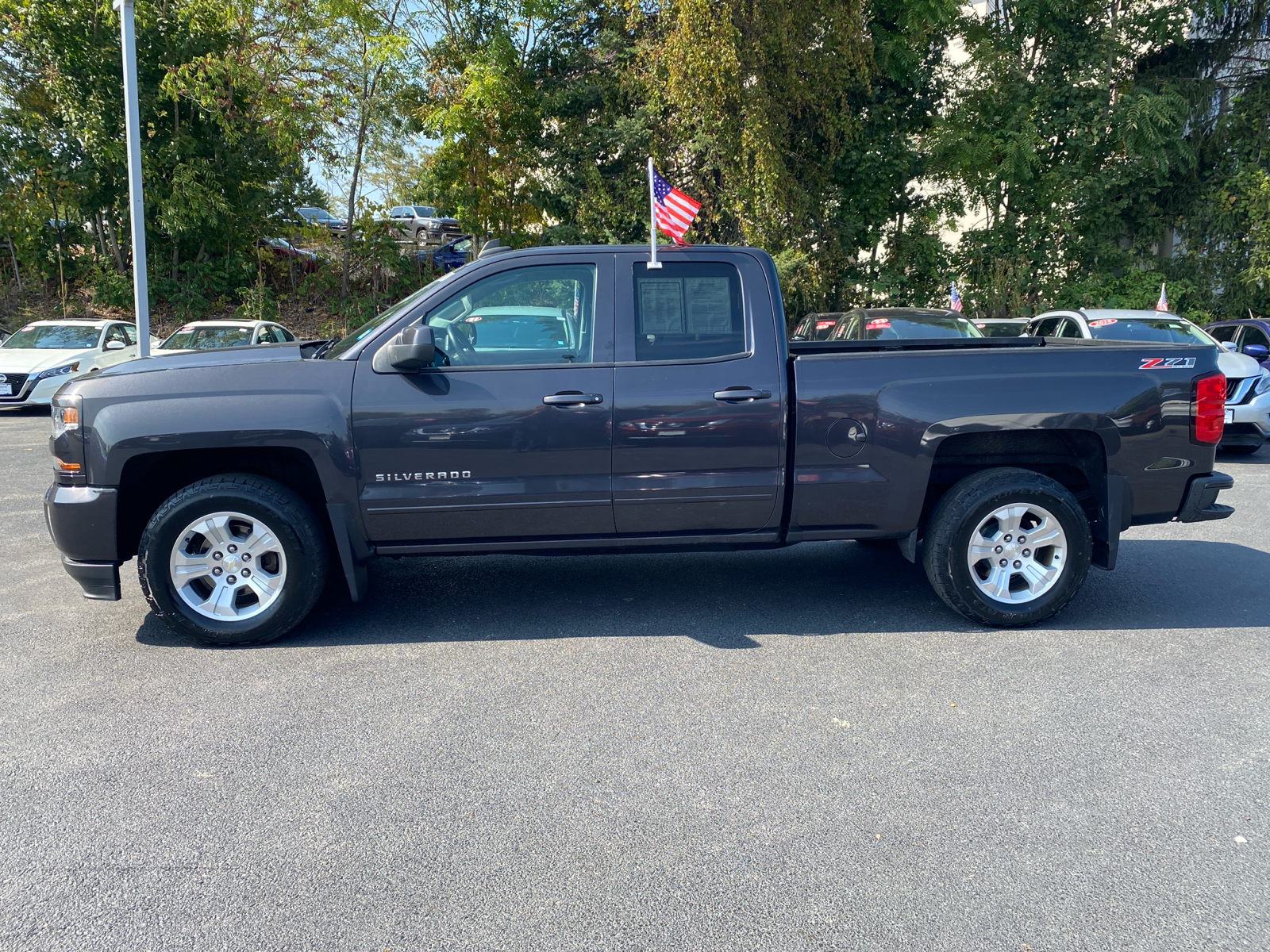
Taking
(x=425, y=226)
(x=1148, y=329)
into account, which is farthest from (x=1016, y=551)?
(x=425, y=226)

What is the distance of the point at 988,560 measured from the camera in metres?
5.22

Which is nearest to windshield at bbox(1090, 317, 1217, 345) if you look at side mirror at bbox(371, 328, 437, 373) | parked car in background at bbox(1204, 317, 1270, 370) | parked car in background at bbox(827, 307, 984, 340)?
Result: parked car in background at bbox(1204, 317, 1270, 370)

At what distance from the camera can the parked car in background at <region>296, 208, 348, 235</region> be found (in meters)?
23.6

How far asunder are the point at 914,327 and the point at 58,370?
12.9 metres

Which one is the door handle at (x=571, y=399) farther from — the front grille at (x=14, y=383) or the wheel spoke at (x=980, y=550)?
the front grille at (x=14, y=383)

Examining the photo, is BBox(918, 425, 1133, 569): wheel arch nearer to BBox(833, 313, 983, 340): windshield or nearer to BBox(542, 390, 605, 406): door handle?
BBox(542, 390, 605, 406): door handle

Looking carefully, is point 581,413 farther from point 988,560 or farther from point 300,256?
point 300,256

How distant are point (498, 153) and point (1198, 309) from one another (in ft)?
52.5

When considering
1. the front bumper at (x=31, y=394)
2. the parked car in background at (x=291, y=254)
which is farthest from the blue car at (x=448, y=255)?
the front bumper at (x=31, y=394)

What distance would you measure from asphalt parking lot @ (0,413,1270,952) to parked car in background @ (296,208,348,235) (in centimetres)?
1973

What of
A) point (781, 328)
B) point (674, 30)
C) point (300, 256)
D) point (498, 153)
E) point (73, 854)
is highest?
point (674, 30)

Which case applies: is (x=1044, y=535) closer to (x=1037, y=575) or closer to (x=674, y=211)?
(x=1037, y=575)

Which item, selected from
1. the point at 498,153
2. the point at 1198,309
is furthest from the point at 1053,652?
the point at 1198,309

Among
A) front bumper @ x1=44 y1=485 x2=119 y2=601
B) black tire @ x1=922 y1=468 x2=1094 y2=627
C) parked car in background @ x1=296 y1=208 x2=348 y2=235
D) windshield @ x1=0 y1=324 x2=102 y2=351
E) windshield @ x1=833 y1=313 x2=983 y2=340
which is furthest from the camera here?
parked car in background @ x1=296 y1=208 x2=348 y2=235
